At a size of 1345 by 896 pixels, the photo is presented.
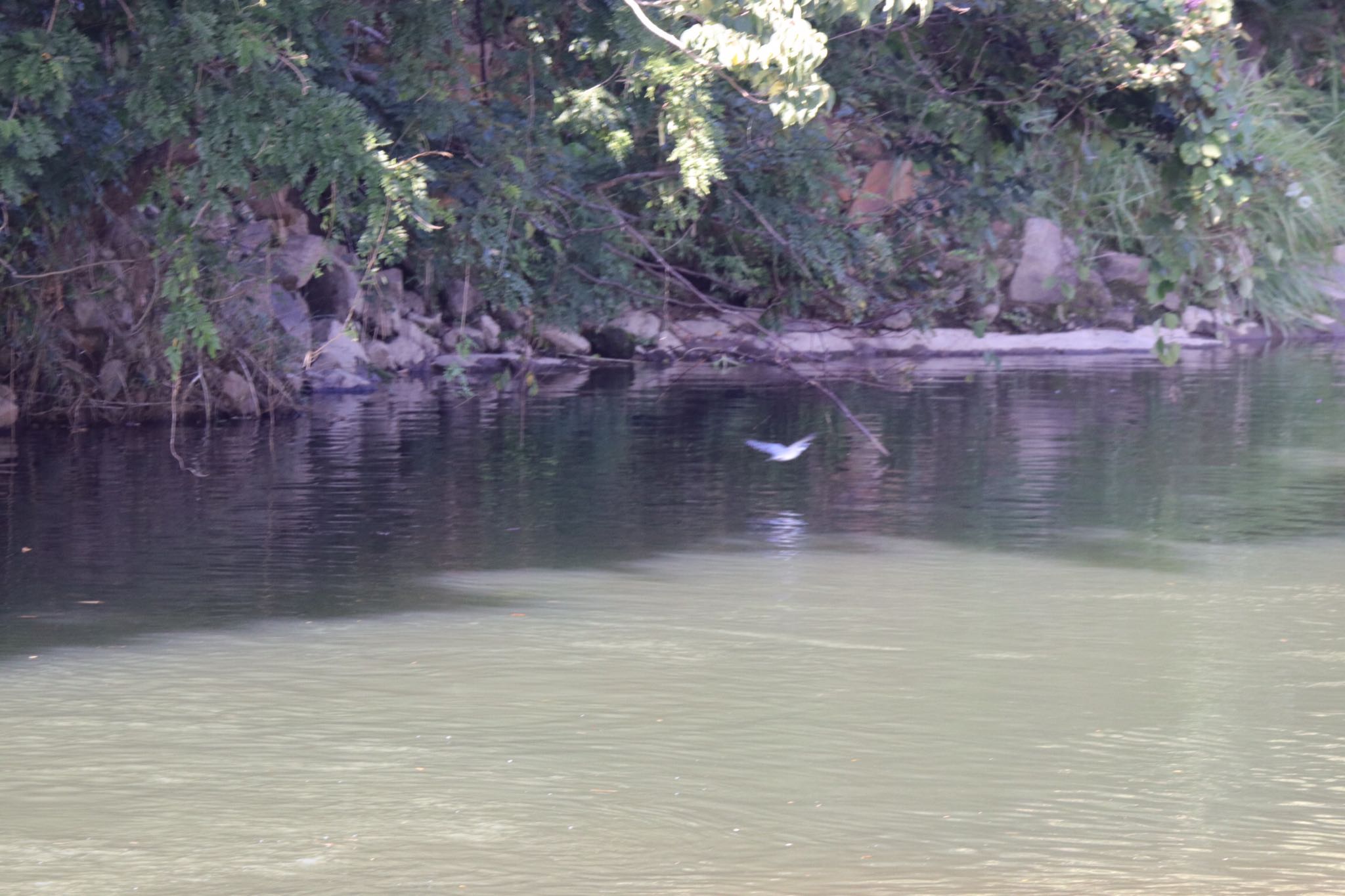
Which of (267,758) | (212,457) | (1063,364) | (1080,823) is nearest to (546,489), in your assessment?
(212,457)

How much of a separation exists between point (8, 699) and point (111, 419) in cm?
860

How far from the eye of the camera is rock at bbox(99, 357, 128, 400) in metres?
13.9

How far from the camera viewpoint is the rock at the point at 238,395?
47.1 ft

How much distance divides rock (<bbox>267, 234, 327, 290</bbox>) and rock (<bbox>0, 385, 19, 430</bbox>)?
2.89 m

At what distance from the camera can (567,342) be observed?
2012cm

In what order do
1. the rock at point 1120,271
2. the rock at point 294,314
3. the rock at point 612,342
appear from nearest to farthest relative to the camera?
the rock at point 294,314, the rock at point 612,342, the rock at point 1120,271

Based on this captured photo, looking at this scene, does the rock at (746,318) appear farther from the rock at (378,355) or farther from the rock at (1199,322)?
the rock at (1199,322)

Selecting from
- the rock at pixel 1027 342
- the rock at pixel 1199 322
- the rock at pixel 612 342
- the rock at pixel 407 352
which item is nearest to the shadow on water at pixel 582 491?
the rock at pixel 407 352

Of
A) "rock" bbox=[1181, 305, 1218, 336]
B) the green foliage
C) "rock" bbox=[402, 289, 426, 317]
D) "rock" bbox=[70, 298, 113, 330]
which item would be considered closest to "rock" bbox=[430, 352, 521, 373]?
"rock" bbox=[402, 289, 426, 317]

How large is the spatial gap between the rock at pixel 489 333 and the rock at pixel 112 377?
626cm

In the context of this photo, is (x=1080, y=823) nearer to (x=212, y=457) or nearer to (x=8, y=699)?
(x=8, y=699)

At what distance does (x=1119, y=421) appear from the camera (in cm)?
1389

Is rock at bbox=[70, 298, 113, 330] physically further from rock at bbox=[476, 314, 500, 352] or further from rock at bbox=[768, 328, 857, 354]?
rock at bbox=[768, 328, 857, 354]

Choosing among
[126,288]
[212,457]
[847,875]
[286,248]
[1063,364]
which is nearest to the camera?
[847,875]
